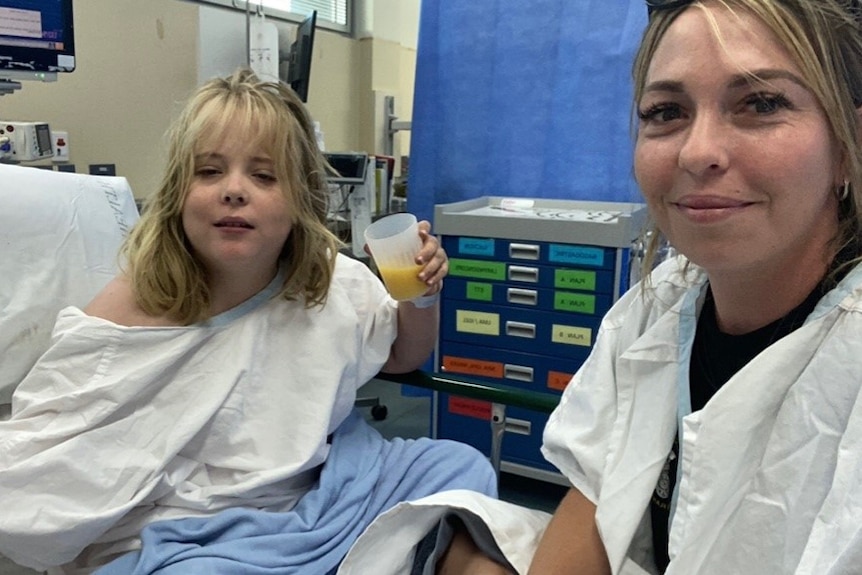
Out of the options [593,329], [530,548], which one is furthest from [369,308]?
[593,329]

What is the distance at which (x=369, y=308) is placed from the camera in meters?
1.41

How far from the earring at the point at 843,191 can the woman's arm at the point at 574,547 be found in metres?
0.47

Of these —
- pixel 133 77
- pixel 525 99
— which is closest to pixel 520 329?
pixel 525 99

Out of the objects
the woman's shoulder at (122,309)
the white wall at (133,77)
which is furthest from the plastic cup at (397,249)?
the white wall at (133,77)

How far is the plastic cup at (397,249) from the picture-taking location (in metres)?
1.19

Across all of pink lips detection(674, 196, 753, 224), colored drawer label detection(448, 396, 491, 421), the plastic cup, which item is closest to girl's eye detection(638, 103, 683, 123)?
pink lips detection(674, 196, 753, 224)

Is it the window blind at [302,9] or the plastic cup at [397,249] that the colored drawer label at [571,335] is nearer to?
the plastic cup at [397,249]

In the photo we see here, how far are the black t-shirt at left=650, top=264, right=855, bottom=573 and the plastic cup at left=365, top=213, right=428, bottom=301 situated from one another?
0.49 metres

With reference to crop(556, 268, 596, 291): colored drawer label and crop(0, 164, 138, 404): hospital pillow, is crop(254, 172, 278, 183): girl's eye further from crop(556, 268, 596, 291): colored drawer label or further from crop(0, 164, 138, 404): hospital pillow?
crop(556, 268, 596, 291): colored drawer label

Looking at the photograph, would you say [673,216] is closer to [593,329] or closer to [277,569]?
[277,569]

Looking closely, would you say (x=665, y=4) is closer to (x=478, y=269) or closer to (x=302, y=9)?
(x=478, y=269)

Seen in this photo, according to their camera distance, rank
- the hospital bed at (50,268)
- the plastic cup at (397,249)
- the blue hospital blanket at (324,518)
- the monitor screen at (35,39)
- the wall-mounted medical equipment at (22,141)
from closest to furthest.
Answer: the blue hospital blanket at (324,518)
the plastic cup at (397,249)
the hospital bed at (50,268)
the monitor screen at (35,39)
the wall-mounted medical equipment at (22,141)

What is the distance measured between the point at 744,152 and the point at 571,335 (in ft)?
5.20

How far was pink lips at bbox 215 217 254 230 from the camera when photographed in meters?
1.22
